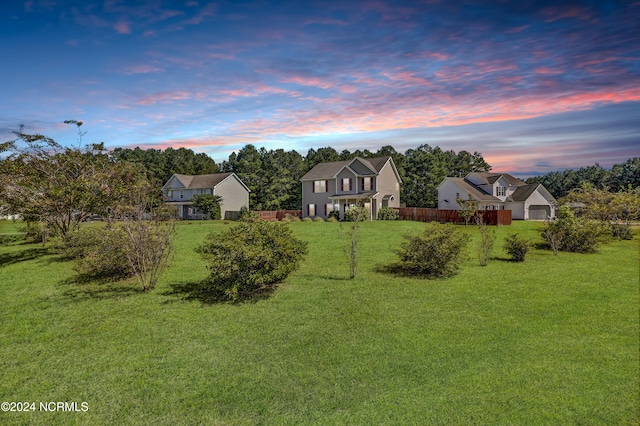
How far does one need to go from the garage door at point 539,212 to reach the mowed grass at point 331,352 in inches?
1604

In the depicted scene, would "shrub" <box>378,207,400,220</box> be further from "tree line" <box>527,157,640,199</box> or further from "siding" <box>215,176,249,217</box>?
"tree line" <box>527,157,640,199</box>

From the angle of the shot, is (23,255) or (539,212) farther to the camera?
(539,212)

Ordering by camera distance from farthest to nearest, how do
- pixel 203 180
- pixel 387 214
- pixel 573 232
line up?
1. pixel 203 180
2. pixel 387 214
3. pixel 573 232

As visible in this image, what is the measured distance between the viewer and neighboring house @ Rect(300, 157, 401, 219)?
45.4 m

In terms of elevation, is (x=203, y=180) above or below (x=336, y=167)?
below

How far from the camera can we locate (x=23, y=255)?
2059cm

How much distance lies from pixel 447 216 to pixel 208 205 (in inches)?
1294

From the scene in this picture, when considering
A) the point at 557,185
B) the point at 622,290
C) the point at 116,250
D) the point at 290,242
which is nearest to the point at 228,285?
the point at 290,242

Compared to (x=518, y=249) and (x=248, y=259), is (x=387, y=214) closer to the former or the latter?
(x=518, y=249)

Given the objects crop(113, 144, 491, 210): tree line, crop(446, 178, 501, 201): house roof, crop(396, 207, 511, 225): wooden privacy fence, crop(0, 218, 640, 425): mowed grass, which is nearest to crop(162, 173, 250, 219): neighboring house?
crop(113, 144, 491, 210): tree line

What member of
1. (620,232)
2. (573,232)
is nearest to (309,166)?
(620,232)

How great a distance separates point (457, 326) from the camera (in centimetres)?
1078

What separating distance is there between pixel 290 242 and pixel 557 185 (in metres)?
86.0

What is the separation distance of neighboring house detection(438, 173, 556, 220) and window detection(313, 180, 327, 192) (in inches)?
682
